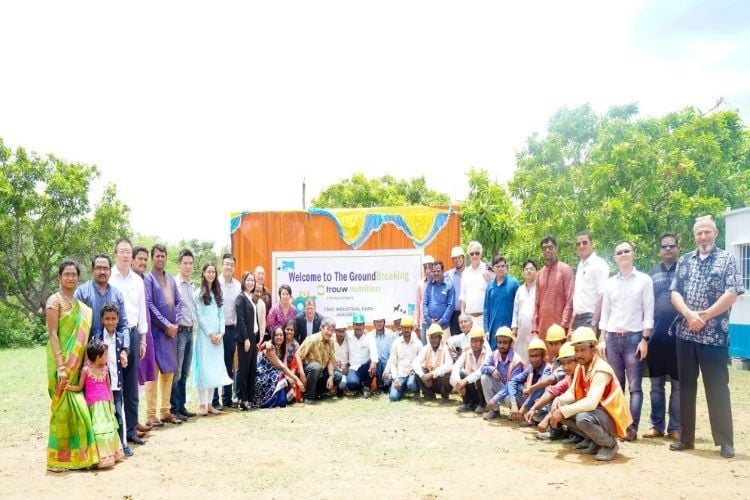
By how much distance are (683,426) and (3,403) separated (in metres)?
7.66

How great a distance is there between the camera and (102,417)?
5.18 meters

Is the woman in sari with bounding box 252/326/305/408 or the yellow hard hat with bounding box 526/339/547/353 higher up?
the yellow hard hat with bounding box 526/339/547/353

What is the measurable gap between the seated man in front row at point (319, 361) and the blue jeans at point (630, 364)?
11.6ft

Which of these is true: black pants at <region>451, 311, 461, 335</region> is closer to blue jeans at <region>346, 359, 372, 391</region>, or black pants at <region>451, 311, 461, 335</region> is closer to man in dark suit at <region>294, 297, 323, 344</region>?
blue jeans at <region>346, 359, 372, 391</region>

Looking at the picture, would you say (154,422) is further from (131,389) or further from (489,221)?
(489,221)

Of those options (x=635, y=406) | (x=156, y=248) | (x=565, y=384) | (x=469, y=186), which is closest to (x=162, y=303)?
(x=156, y=248)

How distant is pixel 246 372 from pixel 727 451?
16.5 feet

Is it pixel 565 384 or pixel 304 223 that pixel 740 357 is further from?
pixel 304 223

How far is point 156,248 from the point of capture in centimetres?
690

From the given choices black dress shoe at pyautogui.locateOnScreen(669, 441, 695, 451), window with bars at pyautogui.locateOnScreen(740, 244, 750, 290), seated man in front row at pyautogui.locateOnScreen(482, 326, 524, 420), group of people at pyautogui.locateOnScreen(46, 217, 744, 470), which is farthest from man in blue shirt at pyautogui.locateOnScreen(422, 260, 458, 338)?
window with bars at pyautogui.locateOnScreen(740, 244, 750, 290)

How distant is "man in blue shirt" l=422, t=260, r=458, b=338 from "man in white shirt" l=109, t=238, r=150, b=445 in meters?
3.80

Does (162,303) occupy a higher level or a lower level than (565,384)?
higher

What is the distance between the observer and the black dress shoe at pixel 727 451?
207 inches

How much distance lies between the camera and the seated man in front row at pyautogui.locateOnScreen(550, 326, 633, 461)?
528 centimetres
